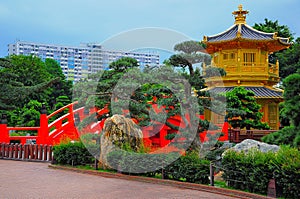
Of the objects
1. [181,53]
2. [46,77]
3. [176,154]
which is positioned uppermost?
[46,77]

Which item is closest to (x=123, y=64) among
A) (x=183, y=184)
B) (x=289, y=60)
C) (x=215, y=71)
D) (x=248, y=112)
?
(x=215, y=71)

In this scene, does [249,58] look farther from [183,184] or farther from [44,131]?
[183,184]

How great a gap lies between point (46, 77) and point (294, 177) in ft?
101

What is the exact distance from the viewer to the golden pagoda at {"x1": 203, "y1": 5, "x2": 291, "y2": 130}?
21.0 meters

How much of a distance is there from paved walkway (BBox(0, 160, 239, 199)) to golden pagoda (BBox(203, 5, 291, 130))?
11.6 m

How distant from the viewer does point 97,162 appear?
11.2 meters

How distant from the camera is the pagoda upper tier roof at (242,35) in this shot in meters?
21.0

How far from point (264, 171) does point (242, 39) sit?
14.4 m

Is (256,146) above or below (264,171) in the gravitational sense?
above

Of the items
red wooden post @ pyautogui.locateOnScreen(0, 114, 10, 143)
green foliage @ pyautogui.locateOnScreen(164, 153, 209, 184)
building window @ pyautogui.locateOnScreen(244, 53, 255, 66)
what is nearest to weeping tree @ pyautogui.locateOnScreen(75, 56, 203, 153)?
green foliage @ pyautogui.locateOnScreen(164, 153, 209, 184)

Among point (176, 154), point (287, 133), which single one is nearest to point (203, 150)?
point (176, 154)

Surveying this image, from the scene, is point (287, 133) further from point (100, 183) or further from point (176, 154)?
point (100, 183)

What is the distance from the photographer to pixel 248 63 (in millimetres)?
21469

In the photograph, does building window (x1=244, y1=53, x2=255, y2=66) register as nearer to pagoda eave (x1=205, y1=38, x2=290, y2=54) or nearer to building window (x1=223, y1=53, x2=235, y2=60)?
pagoda eave (x1=205, y1=38, x2=290, y2=54)
